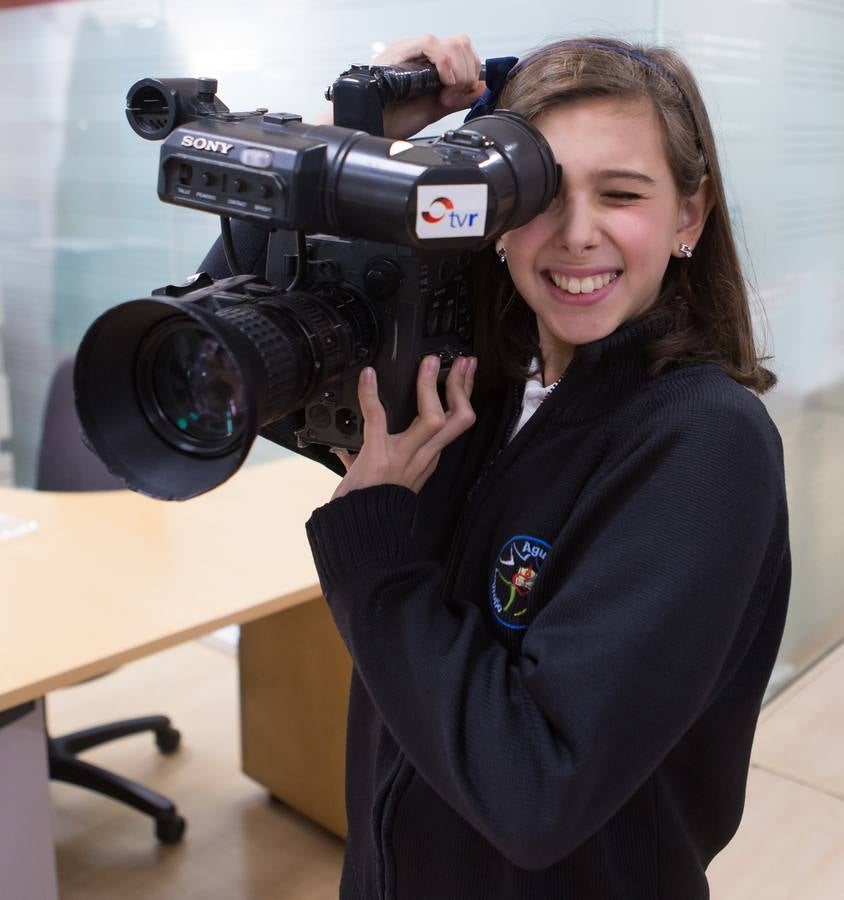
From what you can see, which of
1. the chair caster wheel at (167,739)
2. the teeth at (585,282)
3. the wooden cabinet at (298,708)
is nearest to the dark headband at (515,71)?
the teeth at (585,282)

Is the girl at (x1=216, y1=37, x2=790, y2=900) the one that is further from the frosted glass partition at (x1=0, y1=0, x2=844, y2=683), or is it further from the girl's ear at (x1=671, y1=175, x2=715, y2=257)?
the frosted glass partition at (x1=0, y1=0, x2=844, y2=683)

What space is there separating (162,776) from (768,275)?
1.72 meters

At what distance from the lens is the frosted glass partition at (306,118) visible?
2062 millimetres

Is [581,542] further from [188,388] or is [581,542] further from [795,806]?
[795,806]

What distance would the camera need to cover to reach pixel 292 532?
195 cm

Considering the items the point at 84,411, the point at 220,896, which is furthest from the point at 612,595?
the point at 220,896

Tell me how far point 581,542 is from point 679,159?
318mm

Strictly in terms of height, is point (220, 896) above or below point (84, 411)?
below

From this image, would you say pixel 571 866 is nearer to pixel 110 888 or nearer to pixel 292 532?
pixel 292 532

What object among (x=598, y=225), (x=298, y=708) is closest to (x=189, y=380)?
(x=598, y=225)

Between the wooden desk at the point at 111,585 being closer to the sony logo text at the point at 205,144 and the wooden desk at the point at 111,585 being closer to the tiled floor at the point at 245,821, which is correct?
the tiled floor at the point at 245,821

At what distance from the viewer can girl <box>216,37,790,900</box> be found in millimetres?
744

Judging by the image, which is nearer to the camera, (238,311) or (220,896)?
(238,311)

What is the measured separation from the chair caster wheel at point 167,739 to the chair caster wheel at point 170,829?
0.31m
